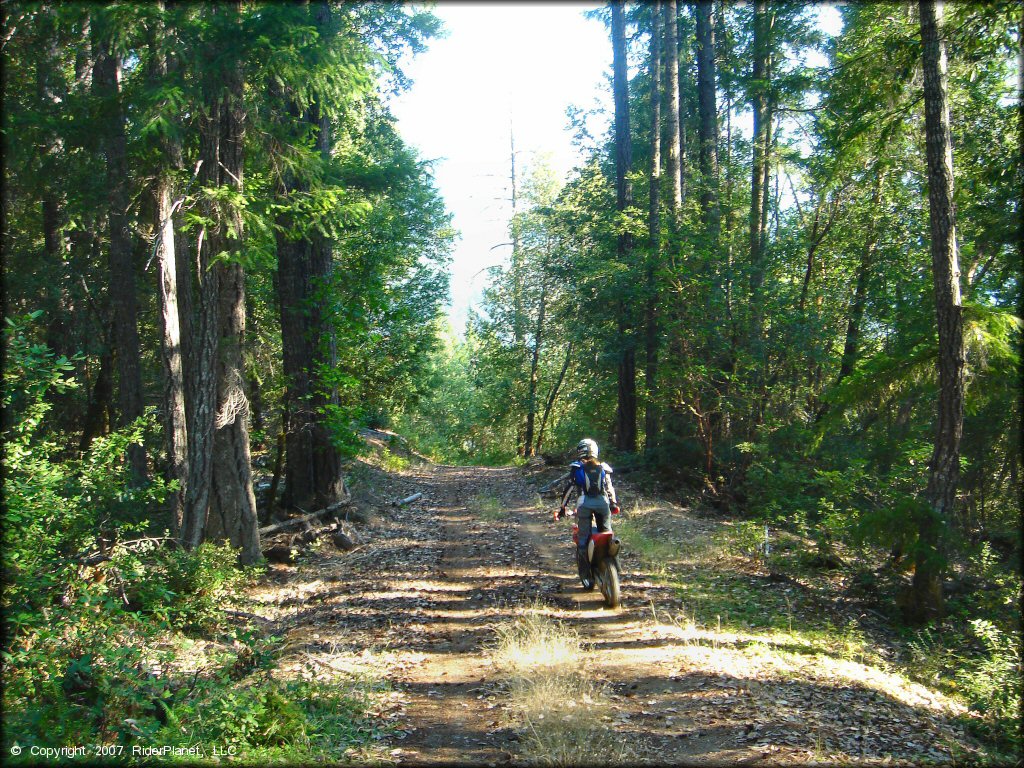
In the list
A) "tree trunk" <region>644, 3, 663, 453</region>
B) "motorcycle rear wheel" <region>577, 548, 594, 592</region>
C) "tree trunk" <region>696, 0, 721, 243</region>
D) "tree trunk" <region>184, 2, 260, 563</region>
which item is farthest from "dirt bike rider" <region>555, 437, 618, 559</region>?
"tree trunk" <region>696, 0, 721, 243</region>

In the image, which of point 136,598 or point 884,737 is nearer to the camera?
point 884,737

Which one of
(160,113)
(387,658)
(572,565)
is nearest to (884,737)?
(387,658)

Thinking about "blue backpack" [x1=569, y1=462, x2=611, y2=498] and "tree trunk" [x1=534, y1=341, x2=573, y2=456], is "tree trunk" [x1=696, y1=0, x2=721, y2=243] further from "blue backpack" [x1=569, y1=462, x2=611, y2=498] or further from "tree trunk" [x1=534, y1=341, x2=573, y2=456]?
"tree trunk" [x1=534, y1=341, x2=573, y2=456]

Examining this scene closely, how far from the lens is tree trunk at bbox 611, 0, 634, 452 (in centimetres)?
2073

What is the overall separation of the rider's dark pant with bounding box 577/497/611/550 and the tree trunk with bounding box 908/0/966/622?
3848 mm

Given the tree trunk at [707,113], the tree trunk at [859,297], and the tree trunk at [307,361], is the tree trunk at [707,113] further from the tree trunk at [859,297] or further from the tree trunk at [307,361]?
the tree trunk at [307,361]

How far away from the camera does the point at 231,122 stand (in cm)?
980

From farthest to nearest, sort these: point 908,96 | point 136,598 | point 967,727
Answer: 1. point 908,96
2. point 136,598
3. point 967,727

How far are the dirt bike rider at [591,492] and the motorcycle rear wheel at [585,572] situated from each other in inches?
9.1

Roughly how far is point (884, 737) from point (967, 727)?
3.78ft

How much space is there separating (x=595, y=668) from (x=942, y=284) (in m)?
6.44

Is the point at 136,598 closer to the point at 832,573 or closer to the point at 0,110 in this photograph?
the point at 0,110

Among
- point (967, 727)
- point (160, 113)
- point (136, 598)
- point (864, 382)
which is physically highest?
point (160, 113)

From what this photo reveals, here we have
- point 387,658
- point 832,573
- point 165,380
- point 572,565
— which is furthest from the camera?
point 165,380
